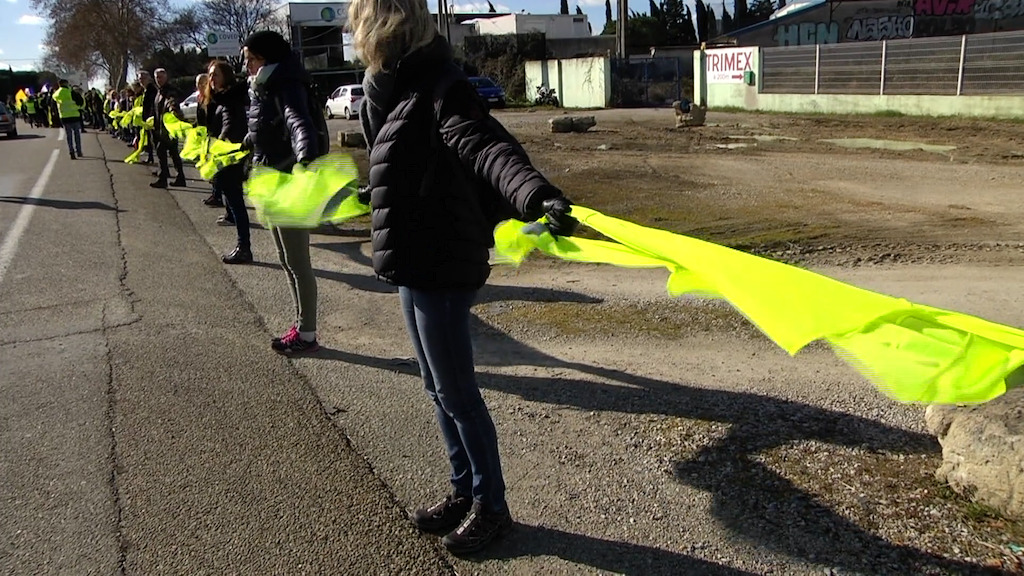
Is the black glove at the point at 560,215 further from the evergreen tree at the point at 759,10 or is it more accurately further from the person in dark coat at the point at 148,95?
the evergreen tree at the point at 759,10

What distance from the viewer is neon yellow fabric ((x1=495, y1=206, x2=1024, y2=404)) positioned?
7.03ft

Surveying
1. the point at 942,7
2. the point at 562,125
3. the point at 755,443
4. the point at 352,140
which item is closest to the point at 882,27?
the point at 942,7

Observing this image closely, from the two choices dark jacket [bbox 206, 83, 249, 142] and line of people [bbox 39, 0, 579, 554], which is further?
dark jacket [bbox 206, 83, 249, 142]

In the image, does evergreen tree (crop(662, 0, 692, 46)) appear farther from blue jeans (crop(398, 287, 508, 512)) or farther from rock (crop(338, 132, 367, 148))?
blue jeans (crop(398, 287, 508, 512))

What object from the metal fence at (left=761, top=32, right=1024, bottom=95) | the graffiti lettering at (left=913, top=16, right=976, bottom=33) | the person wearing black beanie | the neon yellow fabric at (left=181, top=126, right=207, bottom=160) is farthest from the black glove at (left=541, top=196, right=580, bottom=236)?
the graffiti lettering at (left=913, top=16, right=976, bottom=33)

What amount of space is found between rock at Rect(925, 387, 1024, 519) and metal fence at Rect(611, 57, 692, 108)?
3156cm

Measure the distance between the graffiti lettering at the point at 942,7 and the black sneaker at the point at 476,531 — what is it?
4441 centimetres

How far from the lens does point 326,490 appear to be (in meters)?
3.29

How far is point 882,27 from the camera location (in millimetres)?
39281

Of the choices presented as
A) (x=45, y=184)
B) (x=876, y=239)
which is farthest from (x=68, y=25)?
(x=876, y=239)

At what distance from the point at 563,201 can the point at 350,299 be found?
4.40m

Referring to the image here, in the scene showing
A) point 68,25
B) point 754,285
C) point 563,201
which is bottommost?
point 754,285

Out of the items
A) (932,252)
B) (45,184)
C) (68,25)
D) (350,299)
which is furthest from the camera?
(68,25)

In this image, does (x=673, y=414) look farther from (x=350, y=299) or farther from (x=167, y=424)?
(x=350, y=299)
